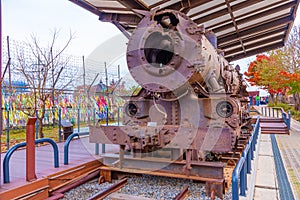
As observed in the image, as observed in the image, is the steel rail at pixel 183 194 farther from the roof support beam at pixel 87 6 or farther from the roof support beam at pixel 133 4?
the roof support beam at pixel 87 6

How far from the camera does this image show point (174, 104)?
4.21 meters

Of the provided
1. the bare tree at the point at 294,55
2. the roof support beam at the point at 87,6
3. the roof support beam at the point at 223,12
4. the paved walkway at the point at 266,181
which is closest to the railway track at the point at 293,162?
the paved walkway at the point at 266,181

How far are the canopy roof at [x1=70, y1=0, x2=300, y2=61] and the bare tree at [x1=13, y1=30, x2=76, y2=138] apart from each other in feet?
9.76

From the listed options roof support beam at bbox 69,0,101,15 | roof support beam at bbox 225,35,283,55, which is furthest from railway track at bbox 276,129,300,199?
roof support beam at bbox 225,35,283,55

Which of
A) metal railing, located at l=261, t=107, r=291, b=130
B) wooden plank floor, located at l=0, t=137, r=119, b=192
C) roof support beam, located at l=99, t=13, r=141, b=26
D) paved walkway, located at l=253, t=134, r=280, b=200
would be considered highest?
roof support beam, located at l=99, t=13, r=141, b=26

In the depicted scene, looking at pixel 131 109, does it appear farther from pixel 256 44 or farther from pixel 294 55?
pixel 294 55

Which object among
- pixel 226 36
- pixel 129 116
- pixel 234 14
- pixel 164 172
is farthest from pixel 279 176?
pixel 226 36

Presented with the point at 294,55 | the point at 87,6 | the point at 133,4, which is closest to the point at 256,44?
the point at 294,55

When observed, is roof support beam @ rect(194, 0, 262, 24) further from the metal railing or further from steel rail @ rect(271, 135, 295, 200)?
the metal railing

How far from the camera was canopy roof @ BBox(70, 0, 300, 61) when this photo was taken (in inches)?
291

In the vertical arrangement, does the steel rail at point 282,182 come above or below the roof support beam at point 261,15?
below

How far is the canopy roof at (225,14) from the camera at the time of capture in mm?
7391

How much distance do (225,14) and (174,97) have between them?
625 centimetres

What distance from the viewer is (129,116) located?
Answer: 4.44 m
